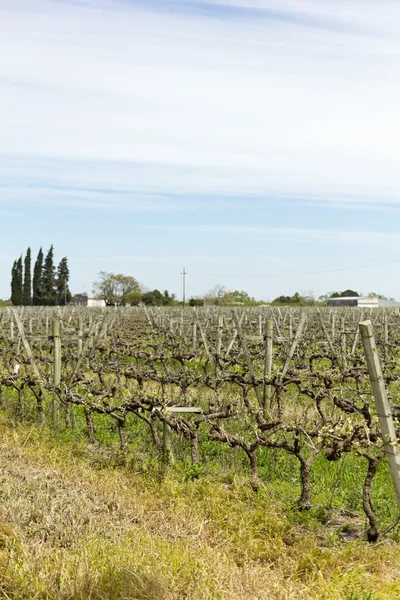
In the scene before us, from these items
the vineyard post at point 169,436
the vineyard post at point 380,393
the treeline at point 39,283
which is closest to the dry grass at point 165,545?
the vineyard post at point 169,436

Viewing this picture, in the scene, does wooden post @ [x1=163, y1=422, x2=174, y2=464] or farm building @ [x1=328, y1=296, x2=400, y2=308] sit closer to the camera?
wooden post @ [x1=163, y1=422, x2=174, y2=464]

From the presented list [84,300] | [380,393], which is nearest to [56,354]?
[380,393]

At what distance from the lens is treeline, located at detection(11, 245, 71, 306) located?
77.8m

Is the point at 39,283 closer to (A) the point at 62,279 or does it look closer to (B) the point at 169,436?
(A) the point at 62,279

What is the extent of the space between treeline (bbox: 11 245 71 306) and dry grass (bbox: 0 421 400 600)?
71183 millimetres

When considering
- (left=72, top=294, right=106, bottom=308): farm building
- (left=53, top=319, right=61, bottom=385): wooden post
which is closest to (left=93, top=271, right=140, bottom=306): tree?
(left=72, top=294, right=106, bottom=308): farm building

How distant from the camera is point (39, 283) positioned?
259 ft

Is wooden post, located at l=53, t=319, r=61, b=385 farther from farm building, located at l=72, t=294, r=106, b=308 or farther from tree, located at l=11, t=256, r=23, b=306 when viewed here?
farm building, located at l=72, t=294, r=106, b=308

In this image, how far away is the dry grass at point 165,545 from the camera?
4.28 m

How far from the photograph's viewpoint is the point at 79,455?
794 cm

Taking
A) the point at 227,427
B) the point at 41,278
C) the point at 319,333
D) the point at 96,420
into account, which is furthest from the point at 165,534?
the point at 41,278

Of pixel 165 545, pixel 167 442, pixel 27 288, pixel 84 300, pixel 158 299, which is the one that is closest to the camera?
pixel 165 545

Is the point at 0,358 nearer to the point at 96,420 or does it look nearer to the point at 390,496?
the point at 96,420

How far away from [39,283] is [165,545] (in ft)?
249
